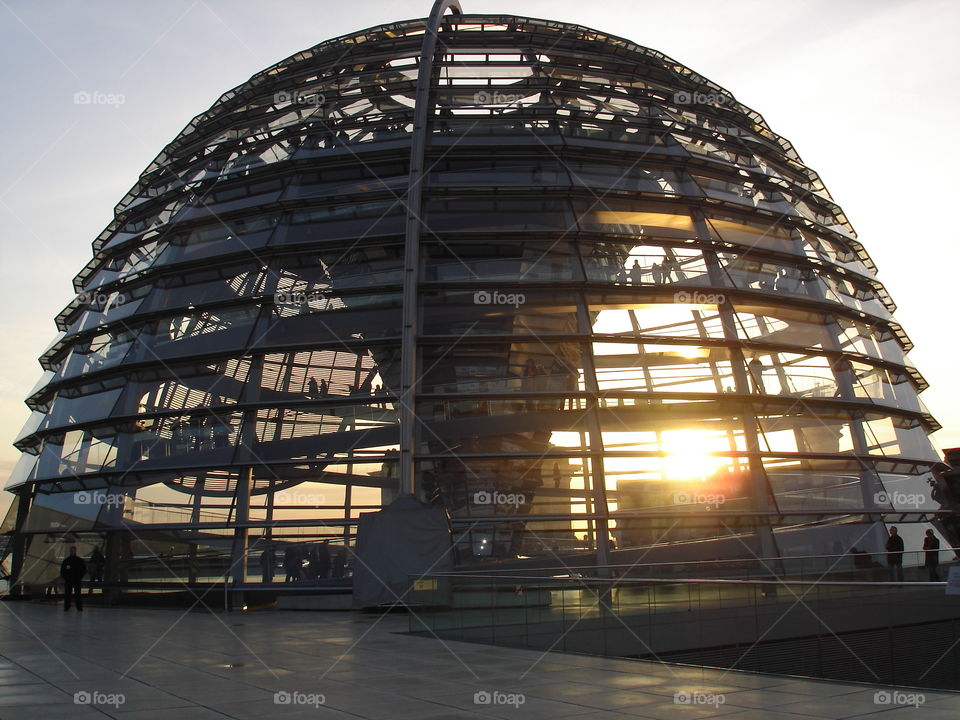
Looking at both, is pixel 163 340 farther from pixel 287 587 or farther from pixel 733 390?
pixel 733 390

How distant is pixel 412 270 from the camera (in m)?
19.8

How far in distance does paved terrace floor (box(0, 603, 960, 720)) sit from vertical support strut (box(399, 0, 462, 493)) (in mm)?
4788

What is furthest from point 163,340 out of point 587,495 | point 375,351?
point 587,495

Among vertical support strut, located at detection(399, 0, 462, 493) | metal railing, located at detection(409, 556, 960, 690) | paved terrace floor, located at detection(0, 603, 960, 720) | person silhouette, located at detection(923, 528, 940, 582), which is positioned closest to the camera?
paved terrace floor, located at detection(0, 603, 960, 720)

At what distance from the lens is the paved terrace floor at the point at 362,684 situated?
25.0 ft

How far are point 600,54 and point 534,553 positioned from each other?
15478mm

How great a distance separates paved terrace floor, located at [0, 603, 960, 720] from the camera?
7.61 metres

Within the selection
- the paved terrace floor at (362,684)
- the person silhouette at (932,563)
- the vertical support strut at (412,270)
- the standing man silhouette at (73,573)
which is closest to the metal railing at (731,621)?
the person silhouette at (932,563)

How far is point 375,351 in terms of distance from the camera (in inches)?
776

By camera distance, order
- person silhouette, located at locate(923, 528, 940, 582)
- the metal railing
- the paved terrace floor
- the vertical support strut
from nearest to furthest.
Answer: the paved terrace floor → the metal railing → person silhouette, located at locate(923, 528, 940, 582) → the vertical support strut

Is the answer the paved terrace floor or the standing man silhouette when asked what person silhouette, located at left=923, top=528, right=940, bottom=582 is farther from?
the standing man silhouette

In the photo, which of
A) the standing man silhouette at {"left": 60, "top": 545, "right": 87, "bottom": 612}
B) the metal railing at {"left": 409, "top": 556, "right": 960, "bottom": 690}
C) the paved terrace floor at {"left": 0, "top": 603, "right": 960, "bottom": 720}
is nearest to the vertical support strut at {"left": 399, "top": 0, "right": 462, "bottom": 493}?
the metal railing at {"left": 409, "top": 556, "right": 960, "bottom": 690}

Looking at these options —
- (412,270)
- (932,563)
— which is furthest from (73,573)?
(932,563)

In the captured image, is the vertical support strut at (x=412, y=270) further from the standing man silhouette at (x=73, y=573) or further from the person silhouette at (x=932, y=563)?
the person silhouette at (x=932, y=563)
